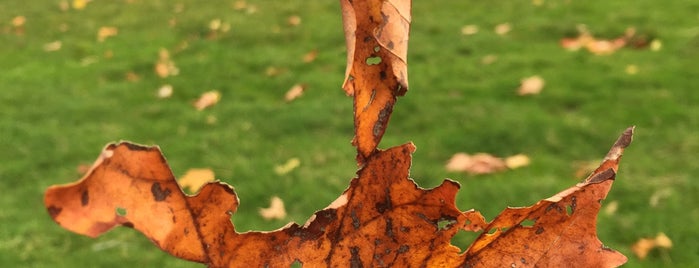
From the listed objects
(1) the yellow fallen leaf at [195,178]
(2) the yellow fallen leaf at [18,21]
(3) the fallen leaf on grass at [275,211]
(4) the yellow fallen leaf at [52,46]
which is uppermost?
(2) the yellow fallen leaf at [18,21]

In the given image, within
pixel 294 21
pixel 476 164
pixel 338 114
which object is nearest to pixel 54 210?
pixel 476 164

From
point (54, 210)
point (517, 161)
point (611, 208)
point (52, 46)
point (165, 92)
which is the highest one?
point (52, 46)

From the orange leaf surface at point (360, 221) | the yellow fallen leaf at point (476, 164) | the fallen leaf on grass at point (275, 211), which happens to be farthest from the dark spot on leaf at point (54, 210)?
the yellow fallen leaf at point (476, 164)

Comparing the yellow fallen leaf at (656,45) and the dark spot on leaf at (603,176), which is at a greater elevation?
Result: the yellow fallen leaf at (656,45)

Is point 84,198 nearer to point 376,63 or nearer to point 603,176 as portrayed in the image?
point 376,63

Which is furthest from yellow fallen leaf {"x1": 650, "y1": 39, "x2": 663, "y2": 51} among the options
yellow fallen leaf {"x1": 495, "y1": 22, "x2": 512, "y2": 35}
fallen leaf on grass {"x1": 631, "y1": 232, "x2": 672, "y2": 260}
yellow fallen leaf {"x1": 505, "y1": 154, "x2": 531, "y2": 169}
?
fallen leaf on grass {"x1": 631, "y1": 232, "x2": 672, "y2": 260}

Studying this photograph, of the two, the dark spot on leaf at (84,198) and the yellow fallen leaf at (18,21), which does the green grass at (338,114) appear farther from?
the dark spot on leaf at (84,198)
